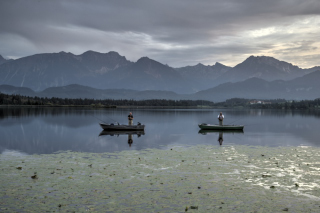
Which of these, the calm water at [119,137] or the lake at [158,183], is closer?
the lake at [158,183]

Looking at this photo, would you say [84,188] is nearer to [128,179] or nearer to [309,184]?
[128,179]

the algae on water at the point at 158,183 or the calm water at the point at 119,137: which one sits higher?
the algae on water at the point at 158,183

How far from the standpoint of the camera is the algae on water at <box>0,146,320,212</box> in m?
16.6

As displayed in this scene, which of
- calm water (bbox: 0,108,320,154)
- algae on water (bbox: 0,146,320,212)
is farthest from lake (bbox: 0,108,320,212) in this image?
calm water (bbox: 0,108,320,154)

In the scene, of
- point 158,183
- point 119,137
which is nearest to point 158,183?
point 158,183

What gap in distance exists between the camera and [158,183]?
20.7 meters

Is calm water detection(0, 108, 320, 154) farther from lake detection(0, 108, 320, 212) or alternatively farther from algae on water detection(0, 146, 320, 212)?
algae on water detection(0, 146, 320, 212)

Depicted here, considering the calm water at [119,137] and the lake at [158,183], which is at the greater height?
the lake at [158,183]

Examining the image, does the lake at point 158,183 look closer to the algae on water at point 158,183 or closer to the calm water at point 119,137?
the algae on water at point 158,183

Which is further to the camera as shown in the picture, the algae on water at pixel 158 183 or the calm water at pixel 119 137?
the calm water at pixel 119 137

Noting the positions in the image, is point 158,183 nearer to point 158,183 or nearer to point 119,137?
point 158,183

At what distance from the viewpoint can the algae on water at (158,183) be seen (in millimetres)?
16609

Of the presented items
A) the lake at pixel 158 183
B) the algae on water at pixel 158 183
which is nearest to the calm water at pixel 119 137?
the lake at pixel 158 183

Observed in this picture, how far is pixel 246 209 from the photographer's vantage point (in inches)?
637
